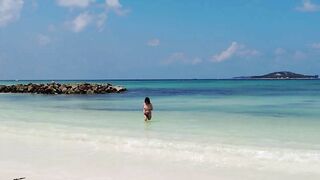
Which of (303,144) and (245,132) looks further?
(245,132)

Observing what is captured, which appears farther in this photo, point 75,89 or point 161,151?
point 75,89

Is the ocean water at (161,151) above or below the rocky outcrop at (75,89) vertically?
below

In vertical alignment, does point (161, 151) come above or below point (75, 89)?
below

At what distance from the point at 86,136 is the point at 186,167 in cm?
579

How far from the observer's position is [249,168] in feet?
32.0

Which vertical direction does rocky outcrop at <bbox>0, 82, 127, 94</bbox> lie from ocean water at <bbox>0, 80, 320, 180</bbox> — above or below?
above

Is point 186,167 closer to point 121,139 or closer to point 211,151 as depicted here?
point 211,151

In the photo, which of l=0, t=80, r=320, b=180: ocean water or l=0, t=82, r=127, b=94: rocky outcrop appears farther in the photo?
l=0, t=82, r=127, b=94: rocky outcrop

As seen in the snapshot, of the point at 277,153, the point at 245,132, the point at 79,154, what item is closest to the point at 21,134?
the point at 79,154

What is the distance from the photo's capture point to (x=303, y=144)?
1298 centimetres

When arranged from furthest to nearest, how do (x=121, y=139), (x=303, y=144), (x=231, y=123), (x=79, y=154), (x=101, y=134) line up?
(x=231, y=123), (x=101, y=134), (x=121, y=139), (x=303, y=144), (x=79, y=154)

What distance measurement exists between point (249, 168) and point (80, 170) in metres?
3.43

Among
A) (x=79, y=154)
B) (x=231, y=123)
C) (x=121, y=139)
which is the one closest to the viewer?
(x=79, y=154)

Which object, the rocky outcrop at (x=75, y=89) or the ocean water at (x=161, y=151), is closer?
the ocean water at (x=161, y=151)
